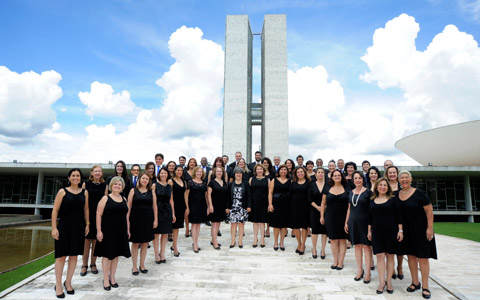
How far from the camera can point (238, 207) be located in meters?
6.26

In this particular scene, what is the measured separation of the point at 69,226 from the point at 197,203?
2474 mm

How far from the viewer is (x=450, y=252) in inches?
288

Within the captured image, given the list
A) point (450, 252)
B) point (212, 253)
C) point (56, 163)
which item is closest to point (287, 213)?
point (212, 253)

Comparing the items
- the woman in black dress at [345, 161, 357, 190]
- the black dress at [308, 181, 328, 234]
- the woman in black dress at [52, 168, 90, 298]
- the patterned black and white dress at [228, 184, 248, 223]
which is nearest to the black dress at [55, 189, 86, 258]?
the woman in black dress at [52, 168, 90, 298]

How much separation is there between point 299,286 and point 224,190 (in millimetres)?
2627

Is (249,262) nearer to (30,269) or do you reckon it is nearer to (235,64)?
(30,269)

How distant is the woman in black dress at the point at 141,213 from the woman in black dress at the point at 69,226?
750mm

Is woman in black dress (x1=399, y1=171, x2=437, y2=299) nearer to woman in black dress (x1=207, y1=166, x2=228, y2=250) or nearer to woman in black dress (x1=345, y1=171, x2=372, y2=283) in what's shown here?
woman in black dress (x1=345, y1=171, x2=372, y2=283)

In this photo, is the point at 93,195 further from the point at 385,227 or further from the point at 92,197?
the point at 385,227

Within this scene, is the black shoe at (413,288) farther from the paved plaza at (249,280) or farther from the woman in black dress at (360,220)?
the woman in black dress at (360,220)

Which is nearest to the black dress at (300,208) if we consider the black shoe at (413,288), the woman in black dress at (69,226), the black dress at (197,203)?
the black dress at (197,203)

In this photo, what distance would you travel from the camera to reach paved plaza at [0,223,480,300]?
4102mm

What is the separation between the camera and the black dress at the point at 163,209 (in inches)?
203

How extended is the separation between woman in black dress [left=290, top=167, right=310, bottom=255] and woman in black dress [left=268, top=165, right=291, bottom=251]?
0.18 metres
